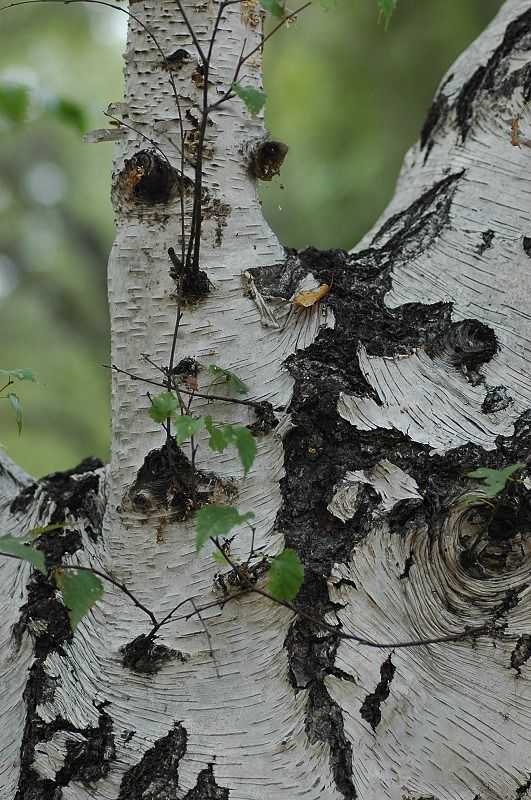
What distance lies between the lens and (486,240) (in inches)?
55.9

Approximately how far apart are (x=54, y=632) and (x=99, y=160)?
8.06m

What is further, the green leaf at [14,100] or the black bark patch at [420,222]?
the green leaf at [14,100]

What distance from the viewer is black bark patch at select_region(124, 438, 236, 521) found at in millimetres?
1169

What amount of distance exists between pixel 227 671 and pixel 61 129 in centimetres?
729

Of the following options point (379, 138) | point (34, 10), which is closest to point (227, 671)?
point (379, 138)

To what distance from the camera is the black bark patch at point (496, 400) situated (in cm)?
122

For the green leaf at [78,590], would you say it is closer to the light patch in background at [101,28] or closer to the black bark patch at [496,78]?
the black bark patch at [496,78]

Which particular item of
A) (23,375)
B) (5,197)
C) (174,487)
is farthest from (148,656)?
(5,197)

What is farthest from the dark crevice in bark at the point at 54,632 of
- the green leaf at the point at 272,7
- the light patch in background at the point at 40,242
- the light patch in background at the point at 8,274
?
the light patch in background at the point at 40,242

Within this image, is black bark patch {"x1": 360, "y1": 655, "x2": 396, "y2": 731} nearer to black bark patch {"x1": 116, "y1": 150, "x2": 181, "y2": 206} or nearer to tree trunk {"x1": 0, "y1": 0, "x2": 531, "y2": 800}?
tree trunk {"x1": 0, "y1": 0, "x2": 531, "y2": 800}

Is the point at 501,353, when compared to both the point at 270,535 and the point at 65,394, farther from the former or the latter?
the point at 65,394

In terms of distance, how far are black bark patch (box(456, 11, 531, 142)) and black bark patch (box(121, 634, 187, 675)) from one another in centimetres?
123

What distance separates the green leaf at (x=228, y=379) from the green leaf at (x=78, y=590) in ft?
1.26

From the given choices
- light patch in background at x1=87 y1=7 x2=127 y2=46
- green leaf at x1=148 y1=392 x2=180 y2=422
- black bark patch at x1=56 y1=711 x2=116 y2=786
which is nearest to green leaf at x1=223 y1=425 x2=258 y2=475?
green leaf at x1=148 y1=392 x2=180 y2=422
